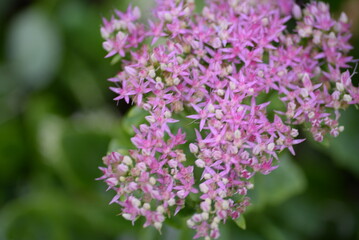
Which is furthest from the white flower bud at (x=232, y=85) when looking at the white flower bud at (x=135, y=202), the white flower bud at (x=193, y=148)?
the white flower bud at (x=135, y=202)

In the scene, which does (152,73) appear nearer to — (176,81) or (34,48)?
(176,81)

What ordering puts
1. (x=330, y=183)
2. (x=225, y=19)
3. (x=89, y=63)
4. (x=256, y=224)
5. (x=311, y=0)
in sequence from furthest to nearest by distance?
1. (x=89, y=63)
2. (x=330, y=183)
3. (x=256, y=224)
4. (x=311, y=0)
5. (x=225, y=19)

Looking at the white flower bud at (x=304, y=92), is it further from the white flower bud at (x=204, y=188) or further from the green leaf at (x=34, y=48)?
the green leaf at (x=34, y=48)

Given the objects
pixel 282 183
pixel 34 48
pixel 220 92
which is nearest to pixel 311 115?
pixel 220 92

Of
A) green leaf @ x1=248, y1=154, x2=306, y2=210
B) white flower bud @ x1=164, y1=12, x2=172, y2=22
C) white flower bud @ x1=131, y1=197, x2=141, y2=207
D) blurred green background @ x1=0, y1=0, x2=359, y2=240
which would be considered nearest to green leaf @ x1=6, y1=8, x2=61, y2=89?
blurred green background @ x1=0, y1=0, x2=359, y2=240

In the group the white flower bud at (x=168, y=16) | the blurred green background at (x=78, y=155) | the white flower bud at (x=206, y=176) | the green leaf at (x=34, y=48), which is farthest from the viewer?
the green leaf at (x=34, y=48)

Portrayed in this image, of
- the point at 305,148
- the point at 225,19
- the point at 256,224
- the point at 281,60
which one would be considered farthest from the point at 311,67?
the point at 305,148

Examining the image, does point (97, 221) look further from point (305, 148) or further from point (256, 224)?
point (305, 148)
